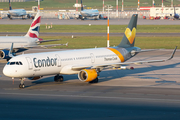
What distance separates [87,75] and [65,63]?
3405mm

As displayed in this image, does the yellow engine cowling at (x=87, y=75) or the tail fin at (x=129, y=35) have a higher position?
the tail fin at (x=129, y=35)

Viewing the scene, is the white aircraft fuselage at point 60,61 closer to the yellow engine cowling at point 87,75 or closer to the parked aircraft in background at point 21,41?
the yellow engine cowling at point 87,75

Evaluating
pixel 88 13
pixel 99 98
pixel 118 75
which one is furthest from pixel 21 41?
pixel 88 13

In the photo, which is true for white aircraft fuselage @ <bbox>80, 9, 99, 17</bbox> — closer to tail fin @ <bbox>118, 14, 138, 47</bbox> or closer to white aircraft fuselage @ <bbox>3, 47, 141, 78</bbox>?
tail fin @ <bbox>118, 14, 138, 47</bbox>

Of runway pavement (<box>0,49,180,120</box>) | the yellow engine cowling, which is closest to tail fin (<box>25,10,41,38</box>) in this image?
runway pavement (<box>0,49,180,120</box>)

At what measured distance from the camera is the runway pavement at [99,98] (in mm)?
24197

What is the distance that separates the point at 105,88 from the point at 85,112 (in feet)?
32.4

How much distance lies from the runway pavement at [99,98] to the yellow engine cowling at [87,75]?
96 centimetres

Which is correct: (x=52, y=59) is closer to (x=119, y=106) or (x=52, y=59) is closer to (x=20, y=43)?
(x=119, y=106)

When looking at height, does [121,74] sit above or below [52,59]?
below

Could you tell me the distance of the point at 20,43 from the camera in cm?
5572

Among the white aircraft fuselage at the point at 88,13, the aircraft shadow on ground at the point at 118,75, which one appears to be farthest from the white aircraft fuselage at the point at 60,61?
the white aircraft fuselage at the point at 88,13

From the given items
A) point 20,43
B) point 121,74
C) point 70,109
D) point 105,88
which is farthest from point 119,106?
point 20,43

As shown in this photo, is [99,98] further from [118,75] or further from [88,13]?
[88,13]
